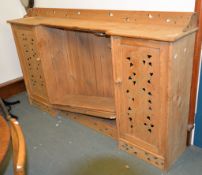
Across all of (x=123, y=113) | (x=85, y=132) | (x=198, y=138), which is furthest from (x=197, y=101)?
(x=85, y=132)

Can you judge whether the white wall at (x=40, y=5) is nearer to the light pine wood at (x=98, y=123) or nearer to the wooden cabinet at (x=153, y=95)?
the wooden cabinet at (x=153, y=95)

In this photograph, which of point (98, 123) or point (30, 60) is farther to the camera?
point (30, 60)

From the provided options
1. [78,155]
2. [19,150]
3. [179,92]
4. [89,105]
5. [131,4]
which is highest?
[131,4]

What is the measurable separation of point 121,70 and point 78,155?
738mm

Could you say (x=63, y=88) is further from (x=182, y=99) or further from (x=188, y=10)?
(x=188, y=10)

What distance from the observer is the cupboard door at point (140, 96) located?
4.49ft

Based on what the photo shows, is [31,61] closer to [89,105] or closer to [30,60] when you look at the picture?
[30,60]

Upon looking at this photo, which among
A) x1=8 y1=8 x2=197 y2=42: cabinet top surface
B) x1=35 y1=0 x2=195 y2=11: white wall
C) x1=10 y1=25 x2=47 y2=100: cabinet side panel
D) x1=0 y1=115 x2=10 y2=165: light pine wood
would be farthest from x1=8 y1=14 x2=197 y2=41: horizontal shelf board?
x1=0 y1=115 x2=10 y2=165: light pine wood

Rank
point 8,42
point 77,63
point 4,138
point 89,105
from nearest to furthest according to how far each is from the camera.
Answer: point 4,138, point 89,105, point 77,63, point 8,42

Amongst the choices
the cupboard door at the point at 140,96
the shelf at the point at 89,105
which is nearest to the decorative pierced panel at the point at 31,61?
the shelf at the point at 89,105

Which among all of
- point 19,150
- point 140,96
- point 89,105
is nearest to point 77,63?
point 89,105

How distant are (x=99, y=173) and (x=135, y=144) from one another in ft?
1.04

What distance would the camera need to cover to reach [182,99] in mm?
1516

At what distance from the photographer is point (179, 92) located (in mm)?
1451
